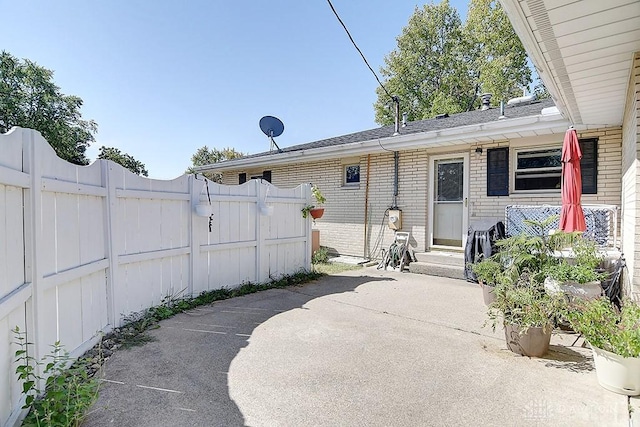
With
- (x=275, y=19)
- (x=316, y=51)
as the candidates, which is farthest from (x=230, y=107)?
(x=275, y=19)

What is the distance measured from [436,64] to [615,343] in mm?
22370

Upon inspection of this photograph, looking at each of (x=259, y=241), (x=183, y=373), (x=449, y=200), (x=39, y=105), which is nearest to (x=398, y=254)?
(x=449, y=200)

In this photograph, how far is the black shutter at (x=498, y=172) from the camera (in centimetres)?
669

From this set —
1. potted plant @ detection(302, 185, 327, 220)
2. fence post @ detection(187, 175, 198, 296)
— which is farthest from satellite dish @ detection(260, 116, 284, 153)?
fence post @ detection(187, 175, 198, 296)

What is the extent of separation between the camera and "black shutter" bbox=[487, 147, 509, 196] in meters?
6.69

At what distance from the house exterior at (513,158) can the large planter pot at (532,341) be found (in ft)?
3.61

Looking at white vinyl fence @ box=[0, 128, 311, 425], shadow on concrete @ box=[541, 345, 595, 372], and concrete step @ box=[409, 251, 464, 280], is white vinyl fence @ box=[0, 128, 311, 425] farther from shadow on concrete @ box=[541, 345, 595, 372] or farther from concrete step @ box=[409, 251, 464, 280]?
shadow on concrete @ box=[541, 345, 595, 372]

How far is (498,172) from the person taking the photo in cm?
675

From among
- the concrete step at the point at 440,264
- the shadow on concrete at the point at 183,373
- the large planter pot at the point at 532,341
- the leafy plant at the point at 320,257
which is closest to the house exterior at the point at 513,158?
the concrete step at the point at 440,264

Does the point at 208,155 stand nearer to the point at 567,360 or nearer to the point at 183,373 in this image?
the point at 183,373

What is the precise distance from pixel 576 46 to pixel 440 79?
67.3ft

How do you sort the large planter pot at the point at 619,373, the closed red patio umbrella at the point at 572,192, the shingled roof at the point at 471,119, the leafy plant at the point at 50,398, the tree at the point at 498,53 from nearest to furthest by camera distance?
the leafy plant at the point at 50,398, the large planter pot at the point at 619,373, the closed red patio umbrella at the point at 572,192, the shingled roof at the point at 471,119, the tree at the point at 498,53

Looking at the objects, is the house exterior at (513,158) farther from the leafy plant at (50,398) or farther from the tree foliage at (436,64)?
the tree foliage at (436,64)

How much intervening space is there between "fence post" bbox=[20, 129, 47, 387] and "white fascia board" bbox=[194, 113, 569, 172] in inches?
258
